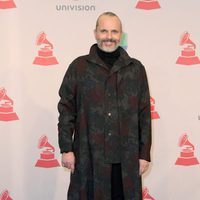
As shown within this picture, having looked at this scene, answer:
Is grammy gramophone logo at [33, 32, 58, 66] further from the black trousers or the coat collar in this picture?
the black trousers

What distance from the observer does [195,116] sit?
215 centimetres

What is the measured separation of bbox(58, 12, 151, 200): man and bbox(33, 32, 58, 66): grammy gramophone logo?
0.51m

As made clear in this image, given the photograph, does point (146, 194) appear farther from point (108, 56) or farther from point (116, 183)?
point (108, 56)

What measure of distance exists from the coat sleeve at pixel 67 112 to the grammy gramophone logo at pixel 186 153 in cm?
Answer: 87

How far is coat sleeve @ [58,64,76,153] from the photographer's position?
1.55 meters

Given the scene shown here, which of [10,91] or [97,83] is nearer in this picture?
[97,83]

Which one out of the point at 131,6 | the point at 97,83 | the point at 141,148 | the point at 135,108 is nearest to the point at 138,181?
the point at 141,148

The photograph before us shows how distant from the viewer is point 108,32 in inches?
60.0

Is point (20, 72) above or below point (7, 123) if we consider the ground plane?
above

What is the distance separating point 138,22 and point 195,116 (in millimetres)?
666

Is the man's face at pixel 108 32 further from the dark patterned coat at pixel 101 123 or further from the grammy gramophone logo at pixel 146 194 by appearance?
the grammy gramophone logo at pixel 146 194

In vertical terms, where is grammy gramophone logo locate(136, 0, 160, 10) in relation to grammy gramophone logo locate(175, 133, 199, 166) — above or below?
above

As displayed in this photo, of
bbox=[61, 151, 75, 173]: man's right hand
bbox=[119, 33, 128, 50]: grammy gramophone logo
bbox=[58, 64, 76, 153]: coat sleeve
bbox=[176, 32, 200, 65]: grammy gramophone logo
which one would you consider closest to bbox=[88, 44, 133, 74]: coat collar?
bbox=[58, 64, 76, 153]: coat sleeve

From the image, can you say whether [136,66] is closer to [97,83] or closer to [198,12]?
[97,83]
